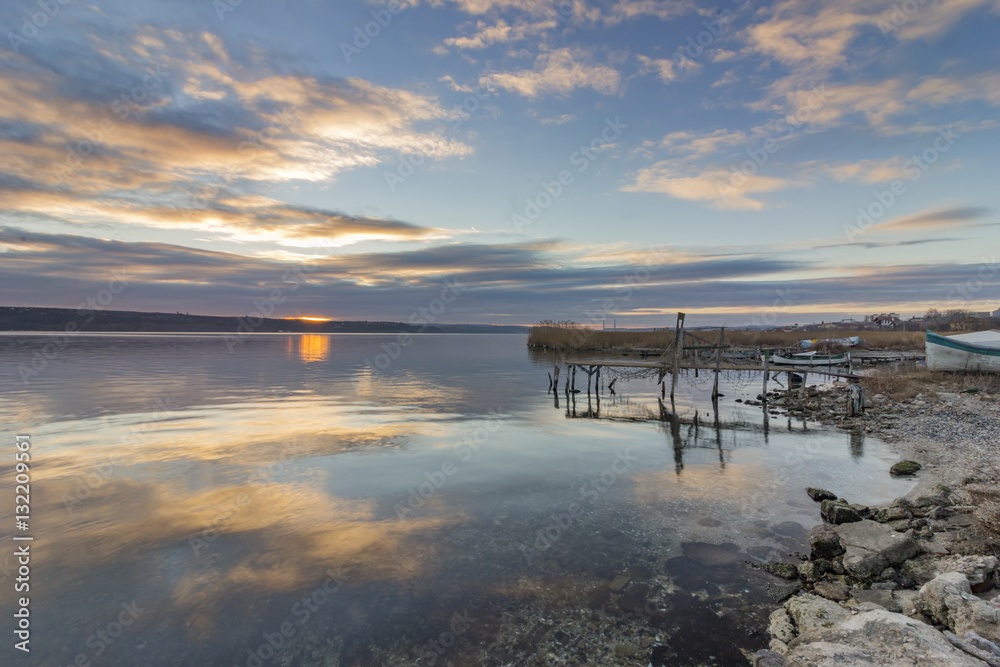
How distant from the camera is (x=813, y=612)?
6578 millimetres

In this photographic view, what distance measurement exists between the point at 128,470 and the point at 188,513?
5196 millimetres

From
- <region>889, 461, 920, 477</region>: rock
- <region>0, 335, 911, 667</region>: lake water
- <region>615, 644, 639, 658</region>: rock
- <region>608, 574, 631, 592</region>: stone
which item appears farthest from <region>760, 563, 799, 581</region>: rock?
<region>889, 461, 920, 477</region>: rock

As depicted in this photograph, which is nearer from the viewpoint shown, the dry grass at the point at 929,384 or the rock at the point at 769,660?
the rock at the point at 769,660

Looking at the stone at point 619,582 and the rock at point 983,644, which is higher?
the rock at point 983,644

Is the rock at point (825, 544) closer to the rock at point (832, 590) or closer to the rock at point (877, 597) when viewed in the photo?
the rock at point (832, 590)

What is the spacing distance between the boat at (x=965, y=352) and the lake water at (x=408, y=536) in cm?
1516

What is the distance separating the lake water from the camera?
680cm

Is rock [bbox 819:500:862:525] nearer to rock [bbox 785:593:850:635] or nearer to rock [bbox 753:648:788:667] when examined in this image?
rock [bbox 785:593:850:635]

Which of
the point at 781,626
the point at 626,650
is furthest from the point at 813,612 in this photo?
the point at 626,650

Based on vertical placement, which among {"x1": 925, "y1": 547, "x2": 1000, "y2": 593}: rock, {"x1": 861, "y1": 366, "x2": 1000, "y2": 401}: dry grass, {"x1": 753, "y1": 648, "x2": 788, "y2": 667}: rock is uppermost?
{"x1": 925, "y1": 547, "x2": 1000, "y2": 593}: rock

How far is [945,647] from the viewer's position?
478cm

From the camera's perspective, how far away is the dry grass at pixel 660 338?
232ft

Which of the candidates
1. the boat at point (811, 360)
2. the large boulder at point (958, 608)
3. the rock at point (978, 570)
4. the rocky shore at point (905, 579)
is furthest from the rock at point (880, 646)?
the boat at point (811, 360)

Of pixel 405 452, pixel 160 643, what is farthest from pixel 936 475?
pixel 160 643
